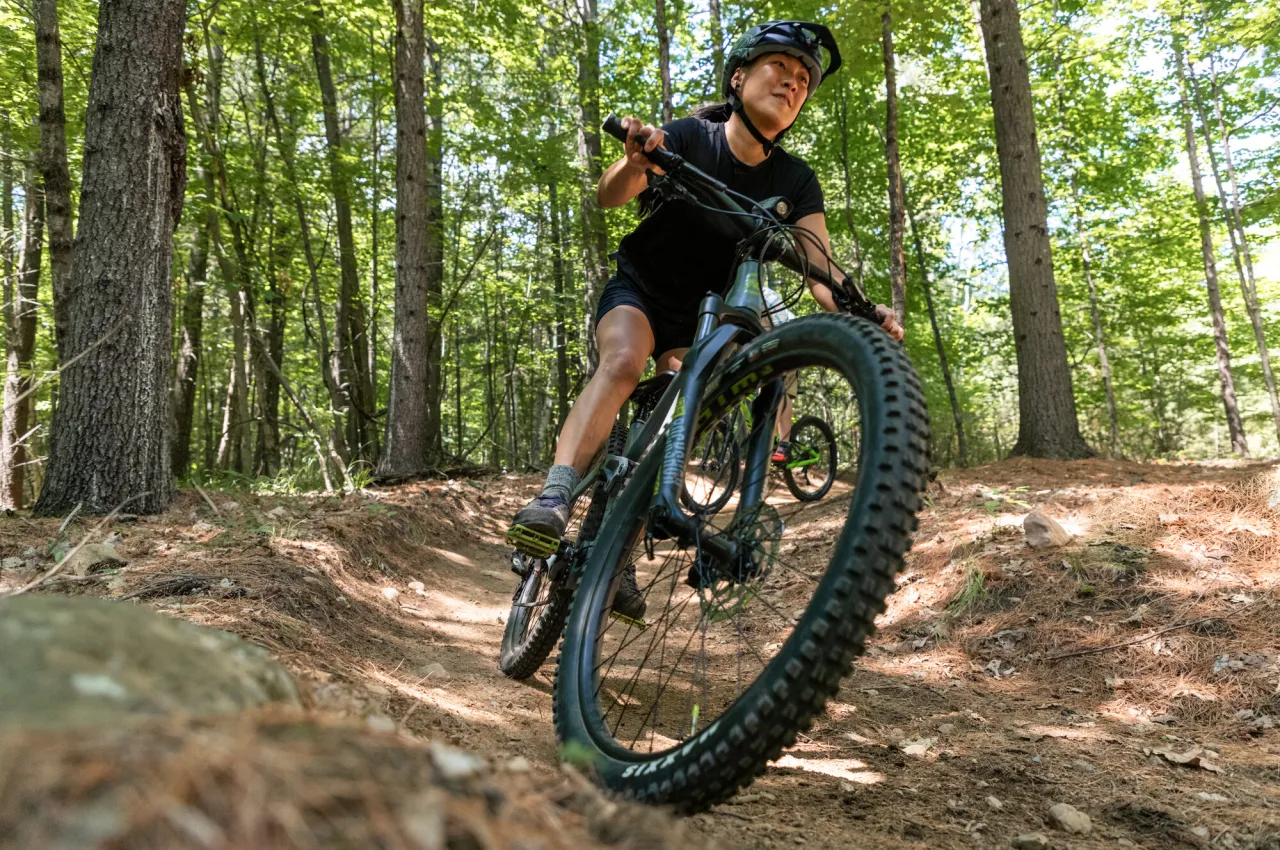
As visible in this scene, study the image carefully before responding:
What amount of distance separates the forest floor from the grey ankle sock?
823 mm

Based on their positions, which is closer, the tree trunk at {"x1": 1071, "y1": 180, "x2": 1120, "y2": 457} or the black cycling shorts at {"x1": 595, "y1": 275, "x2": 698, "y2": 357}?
the black cycling shorts at {"x1": 595, "y1": 275, "x2": 698, "y2": 357}

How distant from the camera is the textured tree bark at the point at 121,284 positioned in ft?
14.5

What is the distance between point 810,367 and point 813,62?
1.56 meters

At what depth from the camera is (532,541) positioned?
2.60 m

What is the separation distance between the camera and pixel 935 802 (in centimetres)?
198

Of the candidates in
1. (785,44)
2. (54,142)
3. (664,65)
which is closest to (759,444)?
(785,44)

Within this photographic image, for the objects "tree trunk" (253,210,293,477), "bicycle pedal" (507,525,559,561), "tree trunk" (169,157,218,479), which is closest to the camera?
"bicycle pedal" (507,525,559,561)

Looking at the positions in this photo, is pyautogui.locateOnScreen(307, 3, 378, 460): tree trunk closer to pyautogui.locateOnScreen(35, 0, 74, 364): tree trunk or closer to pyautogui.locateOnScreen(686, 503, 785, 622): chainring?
pyautogui.locateOnScreen(35, 0, 74, 364): tree trunk

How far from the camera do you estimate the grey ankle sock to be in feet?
8.92

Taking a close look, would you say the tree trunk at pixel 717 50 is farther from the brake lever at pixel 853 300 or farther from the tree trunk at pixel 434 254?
the brake lever at pixel 853 300

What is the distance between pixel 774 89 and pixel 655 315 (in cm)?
97

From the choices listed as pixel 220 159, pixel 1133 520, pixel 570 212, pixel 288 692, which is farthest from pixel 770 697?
pixel 570 212

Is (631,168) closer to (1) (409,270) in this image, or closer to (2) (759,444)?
(2) (759,444)

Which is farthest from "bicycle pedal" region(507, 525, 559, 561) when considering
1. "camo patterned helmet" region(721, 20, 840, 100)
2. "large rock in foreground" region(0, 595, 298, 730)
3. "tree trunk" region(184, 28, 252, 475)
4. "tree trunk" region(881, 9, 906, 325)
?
"tree trunk" region(184, 28, 252, 475)
